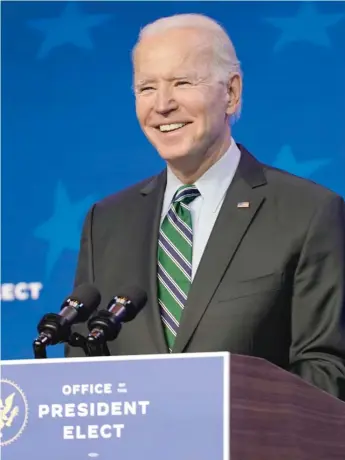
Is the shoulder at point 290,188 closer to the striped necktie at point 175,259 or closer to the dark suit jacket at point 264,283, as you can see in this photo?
the dark suit jacket at point 264,283

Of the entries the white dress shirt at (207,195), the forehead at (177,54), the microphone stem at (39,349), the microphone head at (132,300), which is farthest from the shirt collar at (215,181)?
the microphone stem at (39,349)

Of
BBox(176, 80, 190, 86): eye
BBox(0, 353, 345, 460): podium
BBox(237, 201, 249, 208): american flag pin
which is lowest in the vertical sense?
BBox(0, 353, 345, 460): podium

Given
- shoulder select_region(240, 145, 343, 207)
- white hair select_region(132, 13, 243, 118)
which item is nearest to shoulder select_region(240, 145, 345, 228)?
shoulder select_region(240, 145, 343, 207)

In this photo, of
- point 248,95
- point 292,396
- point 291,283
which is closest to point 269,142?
point 248,95

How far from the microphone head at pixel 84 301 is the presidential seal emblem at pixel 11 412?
31 centimetres

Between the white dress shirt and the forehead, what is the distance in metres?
0.24

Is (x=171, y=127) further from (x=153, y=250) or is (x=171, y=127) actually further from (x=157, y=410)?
(x=157, y=410)

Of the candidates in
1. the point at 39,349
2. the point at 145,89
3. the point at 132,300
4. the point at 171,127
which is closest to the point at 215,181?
the point at 171,127

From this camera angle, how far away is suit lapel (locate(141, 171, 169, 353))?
255 centimetres

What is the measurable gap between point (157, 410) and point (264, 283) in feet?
2.41

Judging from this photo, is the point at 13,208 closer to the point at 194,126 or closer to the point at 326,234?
the point at 194,126

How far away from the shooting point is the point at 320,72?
3.24 m

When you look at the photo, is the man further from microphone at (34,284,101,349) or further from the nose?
microphone at (34,284,101,349)

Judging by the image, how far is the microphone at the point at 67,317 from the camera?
2146 millimetres
